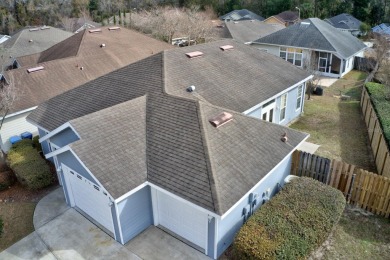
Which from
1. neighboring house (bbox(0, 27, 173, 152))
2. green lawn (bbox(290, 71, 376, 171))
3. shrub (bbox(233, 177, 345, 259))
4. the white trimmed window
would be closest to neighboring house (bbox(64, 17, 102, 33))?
neighboring house (bbox(0, 27, 173, 152))

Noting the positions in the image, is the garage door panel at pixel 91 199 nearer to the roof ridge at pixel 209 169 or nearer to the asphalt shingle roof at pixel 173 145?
the asphalt shingle roof at pixel 173 145

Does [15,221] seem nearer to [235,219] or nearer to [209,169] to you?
[209,169]

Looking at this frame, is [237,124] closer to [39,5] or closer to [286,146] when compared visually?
[286,146]

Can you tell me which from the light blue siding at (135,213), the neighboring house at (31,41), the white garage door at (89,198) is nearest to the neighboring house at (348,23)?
the neighboring house at (31,41)

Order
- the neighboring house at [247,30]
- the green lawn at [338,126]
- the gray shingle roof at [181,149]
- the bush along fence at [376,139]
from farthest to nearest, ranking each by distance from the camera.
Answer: the neighboring house at [247,30], the green lawn at [338,126], the bush along fence at [376,139], the gray shingle roof at [181,149]

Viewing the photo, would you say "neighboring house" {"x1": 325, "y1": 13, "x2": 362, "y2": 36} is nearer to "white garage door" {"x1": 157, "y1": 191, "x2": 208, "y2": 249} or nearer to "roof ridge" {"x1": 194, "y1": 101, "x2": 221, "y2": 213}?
"roof ridge" {"x1": 194, "y1": 101, "x2": 221, "y2": 213}

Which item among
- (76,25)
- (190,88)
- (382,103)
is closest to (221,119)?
(190,88)
